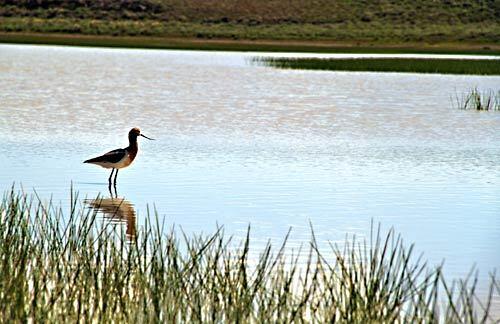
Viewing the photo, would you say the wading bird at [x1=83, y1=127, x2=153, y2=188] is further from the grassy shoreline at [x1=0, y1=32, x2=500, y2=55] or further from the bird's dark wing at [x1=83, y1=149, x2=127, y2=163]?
the grassy shoreline at [x1=0, y1=32, x2=500, y2=55]

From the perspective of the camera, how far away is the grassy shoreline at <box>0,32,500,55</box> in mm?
75375

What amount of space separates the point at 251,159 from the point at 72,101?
1270 centimetres

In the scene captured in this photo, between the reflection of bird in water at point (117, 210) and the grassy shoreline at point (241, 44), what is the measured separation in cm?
5927

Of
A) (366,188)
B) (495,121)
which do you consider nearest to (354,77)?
(495,121)

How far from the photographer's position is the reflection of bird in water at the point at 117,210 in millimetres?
11570

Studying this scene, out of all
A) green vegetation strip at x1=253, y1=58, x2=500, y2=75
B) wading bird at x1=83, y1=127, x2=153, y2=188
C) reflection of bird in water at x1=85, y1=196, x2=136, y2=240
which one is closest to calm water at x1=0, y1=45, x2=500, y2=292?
reflection of bird in water at x1=85, y1=196, x2=136, y2=240

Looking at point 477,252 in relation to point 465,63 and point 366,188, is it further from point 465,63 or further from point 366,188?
point 465,63

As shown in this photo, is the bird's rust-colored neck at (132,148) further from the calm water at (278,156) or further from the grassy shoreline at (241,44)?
the grassy shoreline at (241,44)

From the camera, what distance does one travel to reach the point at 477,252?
33.8 feet

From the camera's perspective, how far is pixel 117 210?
11.5 metres

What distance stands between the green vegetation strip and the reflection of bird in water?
110 ft

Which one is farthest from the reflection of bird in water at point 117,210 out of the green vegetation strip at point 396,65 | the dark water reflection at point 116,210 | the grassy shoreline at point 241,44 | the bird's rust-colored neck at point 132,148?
the grassy shoreline at point 241,44

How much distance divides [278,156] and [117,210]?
6.53m

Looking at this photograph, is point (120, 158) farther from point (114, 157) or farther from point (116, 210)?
point (116, 210)
